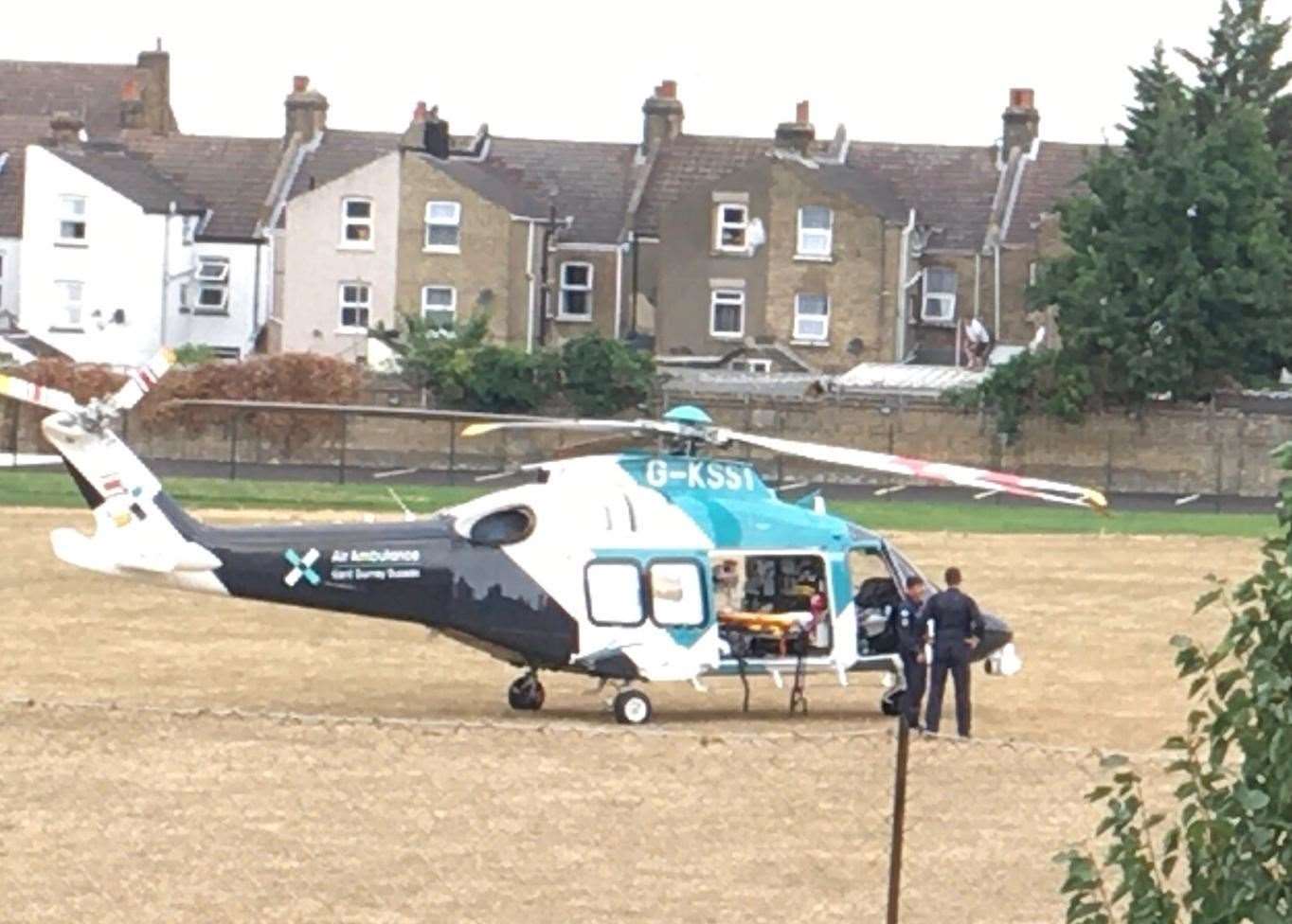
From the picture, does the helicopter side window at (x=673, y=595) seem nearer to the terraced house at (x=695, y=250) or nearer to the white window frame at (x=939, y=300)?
the terraced house at (x=695, y=250)

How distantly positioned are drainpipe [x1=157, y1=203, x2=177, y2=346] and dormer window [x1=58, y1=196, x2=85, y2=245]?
2.17 metres

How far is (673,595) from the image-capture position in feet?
75.6

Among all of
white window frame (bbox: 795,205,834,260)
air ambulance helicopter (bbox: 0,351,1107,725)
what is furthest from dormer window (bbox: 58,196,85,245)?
air ambulance helicopter (bbox: 0,351,1107,725)

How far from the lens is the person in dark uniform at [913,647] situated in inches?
892

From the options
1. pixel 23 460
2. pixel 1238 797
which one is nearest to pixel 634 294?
pixel 23 460

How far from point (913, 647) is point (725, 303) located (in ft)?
188

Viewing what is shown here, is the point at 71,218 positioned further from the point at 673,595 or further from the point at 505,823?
the point at 505,823

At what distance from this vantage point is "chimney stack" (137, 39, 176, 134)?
97075mm

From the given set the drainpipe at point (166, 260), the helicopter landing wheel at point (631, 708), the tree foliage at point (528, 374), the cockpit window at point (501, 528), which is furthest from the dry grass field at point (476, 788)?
the drainpipe at point (166, 260)

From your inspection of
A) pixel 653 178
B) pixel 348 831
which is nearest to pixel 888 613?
pixel 348 831

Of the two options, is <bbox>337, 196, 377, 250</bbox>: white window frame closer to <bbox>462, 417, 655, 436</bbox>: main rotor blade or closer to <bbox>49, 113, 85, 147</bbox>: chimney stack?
<bbox>49, 113, 85, 147</bbox>: chimney stack

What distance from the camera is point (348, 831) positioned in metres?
16.9

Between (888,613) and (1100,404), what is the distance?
4441 cm

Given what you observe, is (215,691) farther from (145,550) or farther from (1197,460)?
(1197,460)
